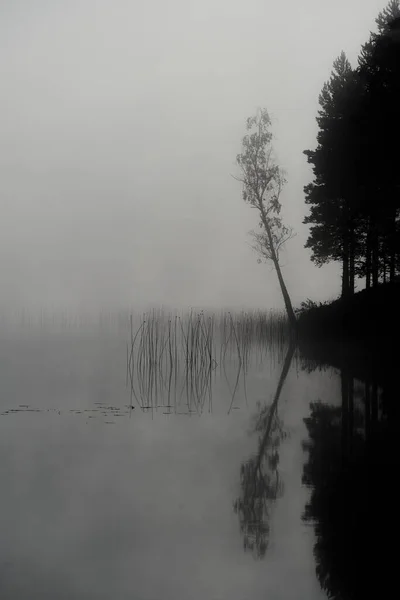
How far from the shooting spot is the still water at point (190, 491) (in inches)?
83.3

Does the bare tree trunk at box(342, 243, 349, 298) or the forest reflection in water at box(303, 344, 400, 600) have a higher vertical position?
the bare tree trunk at box(342, 243, 349, 298)

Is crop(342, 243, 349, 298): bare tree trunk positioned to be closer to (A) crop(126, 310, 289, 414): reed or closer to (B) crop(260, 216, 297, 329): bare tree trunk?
(B) crop(260, 216, 297, 329): bare tree trunk

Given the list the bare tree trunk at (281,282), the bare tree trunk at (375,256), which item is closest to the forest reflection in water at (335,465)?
the bare tree trunk at (375,256)

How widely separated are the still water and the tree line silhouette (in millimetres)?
3962

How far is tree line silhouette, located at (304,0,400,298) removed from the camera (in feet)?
29.0

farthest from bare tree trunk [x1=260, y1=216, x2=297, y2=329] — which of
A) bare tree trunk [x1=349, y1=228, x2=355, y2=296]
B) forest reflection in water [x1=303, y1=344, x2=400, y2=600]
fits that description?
forest reflection in water [x1=303, y1=344, x2=400, y2=600]

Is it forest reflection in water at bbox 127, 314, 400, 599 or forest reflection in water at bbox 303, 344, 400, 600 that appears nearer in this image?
forest reflection in water at bbox 303, 344, 400, 600

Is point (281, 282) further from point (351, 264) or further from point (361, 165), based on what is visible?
point (361, 165)

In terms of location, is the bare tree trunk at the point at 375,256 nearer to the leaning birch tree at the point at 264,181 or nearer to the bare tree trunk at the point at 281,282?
the bare tree trunk at the point at 281,282

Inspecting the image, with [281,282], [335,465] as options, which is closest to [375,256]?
[281,282]

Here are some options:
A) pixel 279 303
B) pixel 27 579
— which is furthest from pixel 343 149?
pixel 27 579

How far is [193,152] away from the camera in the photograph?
565 inches

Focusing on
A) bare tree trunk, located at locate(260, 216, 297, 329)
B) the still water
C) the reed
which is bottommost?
the still water

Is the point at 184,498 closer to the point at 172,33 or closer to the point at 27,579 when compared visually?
the point at 27,579
